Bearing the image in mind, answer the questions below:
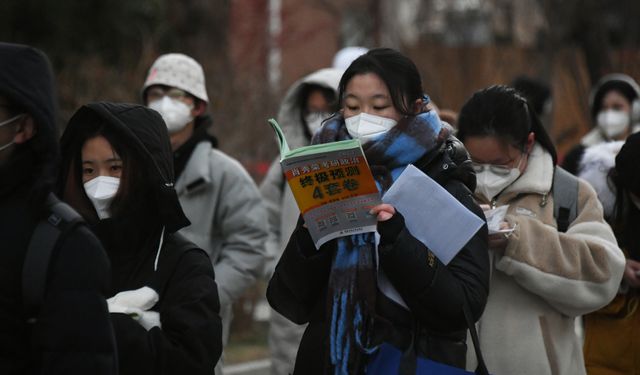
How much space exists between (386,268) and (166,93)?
2863 millimetres

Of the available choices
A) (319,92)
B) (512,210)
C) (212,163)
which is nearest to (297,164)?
(512,210)

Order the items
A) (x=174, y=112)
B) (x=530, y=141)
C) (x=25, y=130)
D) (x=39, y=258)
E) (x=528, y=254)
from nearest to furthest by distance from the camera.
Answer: (x=39, y=258)
(x=25, y=130)
(x=528, y=254)
(x=530, y=141)
(x=174, y=112)

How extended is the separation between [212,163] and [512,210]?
1874 millimetres

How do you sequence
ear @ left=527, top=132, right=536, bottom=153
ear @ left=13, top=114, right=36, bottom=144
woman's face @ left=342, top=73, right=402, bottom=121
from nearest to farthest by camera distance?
ear @ left=13, top=114, right=36, bottom=144 → woman's face @ left=342, top=73, right=402, bottom=121 → ear @ left=527, top=132, right=536, bottom=153

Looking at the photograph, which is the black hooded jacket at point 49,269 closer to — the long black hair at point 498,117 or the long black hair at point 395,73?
the long black hair at point 395,73

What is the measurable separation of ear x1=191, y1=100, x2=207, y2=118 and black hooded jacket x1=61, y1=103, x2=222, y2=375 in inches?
87.1

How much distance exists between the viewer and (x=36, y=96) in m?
3.02

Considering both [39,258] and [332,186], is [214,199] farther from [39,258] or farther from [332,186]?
[39,258]

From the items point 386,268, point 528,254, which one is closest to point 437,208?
point 386,268

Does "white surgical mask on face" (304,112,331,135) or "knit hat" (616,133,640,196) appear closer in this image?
"knit hat" (616,133,640,196)

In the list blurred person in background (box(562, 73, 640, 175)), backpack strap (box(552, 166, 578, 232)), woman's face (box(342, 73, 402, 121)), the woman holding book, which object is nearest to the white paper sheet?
the woman holding book

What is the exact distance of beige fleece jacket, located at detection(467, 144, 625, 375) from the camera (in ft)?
15.0

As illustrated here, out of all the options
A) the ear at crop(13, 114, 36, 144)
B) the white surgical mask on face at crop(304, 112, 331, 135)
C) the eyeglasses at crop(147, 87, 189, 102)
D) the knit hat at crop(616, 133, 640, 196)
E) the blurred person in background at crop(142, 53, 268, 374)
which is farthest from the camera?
the white surgical mask on face at crop(304, 112, 331, 135)

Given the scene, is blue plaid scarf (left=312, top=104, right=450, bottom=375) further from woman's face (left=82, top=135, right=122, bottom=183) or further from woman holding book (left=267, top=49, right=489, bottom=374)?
woman's face (left=82, top=135, right=122, bottom=183)
